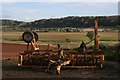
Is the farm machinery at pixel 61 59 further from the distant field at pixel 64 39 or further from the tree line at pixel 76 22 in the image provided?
the tree line at pixel 76 22

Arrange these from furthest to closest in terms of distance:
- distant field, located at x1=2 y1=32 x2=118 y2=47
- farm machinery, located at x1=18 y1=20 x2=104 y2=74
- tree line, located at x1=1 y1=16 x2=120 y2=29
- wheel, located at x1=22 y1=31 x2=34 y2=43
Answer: tree line, located at x1=1 y1=16 x2=120 y2=29, distant field, located at x1=2 y1=32 x2=118 y2=47, wheel, located at x1=22 y1=31 x2=34 y2=43, farm machinery, located at x1=18 y1=20 x2=104 y2=74

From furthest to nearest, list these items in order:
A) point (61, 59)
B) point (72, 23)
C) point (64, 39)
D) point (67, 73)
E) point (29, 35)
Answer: point (72, 23) → point (64, 39) → point (29, 35) → point (61, 59) → point (67, 73)

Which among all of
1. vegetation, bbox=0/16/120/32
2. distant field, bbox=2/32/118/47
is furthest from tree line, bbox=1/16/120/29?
distant field, bbox=2/32/118/47

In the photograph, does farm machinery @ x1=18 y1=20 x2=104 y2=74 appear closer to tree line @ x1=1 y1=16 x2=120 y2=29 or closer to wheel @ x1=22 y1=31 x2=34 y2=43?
wheel @ x1=22 y1=31 x2=34 y2=43

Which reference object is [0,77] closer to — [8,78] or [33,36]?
[8,78]

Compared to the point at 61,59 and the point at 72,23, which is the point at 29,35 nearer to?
the point at 61,59

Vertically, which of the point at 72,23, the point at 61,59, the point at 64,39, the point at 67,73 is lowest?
the point at 67,73

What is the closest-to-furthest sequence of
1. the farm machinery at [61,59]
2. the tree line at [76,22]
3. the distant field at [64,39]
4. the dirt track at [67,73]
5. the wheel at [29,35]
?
the dirt track at [67,73], the farm machinery at [61,59], the wheel at [29,35], the distant field at [64,39], the tree line at [76,22]

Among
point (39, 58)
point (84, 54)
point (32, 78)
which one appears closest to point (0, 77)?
point (32, 78)

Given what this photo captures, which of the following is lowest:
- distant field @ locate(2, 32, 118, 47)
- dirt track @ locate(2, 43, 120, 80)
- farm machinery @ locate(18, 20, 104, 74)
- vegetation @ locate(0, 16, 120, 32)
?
dirt track @ locate(2, 43, 120, 80)

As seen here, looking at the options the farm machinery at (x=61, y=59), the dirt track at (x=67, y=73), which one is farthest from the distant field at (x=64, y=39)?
the dirt track at (x=67, y=73)

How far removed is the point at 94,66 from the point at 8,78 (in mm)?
5195

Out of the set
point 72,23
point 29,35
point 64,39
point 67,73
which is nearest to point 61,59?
point 67,73

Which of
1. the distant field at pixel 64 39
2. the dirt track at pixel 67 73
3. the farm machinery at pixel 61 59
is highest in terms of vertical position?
Result: the distant field at pixel 64 39
